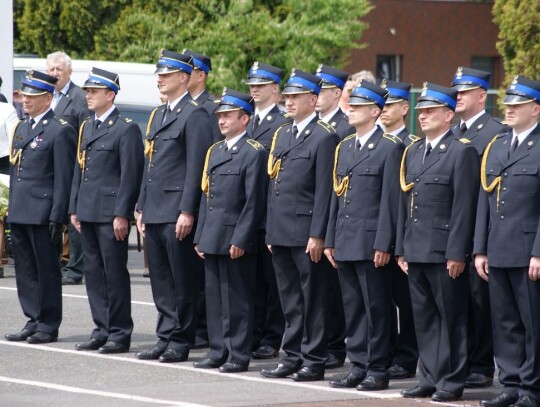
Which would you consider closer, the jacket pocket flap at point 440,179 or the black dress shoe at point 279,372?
the jacket pocket flap at point 440,179

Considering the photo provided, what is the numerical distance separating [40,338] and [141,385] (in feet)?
6.54

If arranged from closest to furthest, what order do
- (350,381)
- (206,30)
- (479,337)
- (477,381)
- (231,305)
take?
(350,381)
(477,381)
(479,337)
(231,305)
(206,30)

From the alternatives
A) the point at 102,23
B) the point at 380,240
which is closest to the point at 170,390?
the point at 380,240

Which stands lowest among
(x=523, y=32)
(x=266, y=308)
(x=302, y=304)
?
(x=266, y=308)

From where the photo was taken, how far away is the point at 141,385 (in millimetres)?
9688

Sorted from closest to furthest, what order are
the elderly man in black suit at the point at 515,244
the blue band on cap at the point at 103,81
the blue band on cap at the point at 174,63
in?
the elderly man in black suit at the point at 515,244 < the blue band on cap at the point at 174,63 < the blue band on cap at the point at 103,81

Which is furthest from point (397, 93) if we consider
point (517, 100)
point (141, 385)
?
point (141, 385)

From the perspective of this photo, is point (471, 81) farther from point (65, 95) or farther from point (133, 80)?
point (133, 80)

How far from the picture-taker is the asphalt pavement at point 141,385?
30.0 feet

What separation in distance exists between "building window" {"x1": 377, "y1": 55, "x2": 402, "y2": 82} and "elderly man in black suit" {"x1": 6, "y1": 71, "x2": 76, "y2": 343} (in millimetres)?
22394

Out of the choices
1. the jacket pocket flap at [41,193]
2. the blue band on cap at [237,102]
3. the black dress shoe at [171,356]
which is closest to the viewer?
the blue band on cap at [237,102]

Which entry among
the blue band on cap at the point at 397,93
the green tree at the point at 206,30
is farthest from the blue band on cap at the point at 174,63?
the green tree at the point at 206,30

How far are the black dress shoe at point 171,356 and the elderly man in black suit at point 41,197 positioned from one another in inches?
50.1

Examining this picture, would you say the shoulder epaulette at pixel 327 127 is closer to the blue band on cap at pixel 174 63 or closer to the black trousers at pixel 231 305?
the black trousers at pixel 231 305
